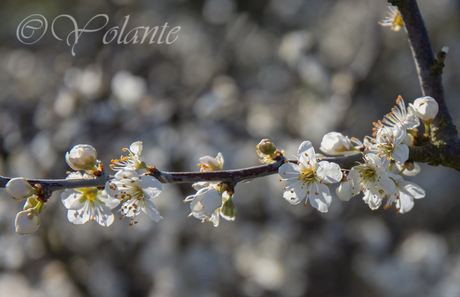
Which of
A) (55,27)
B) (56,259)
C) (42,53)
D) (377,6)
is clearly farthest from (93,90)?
(55,27)

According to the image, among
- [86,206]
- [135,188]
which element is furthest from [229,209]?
[86,206]

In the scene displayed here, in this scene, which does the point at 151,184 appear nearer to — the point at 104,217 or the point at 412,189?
the point at 104,217

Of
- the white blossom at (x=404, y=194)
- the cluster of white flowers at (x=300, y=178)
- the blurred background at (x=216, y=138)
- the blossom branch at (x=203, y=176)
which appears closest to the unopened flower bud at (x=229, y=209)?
the cluster of white flowers at (x=300, y=178)

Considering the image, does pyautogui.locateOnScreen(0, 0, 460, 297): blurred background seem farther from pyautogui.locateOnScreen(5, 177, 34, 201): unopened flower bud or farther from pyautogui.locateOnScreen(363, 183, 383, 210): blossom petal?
pyautogui.locateOnScreen(363, 183, 383, 210): blossom petal

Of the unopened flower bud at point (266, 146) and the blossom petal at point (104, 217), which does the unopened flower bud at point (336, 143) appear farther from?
the blossom petal at point (104, 217)

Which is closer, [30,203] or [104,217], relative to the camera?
[30,203]

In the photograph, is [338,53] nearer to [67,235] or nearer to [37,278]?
[67,235]
